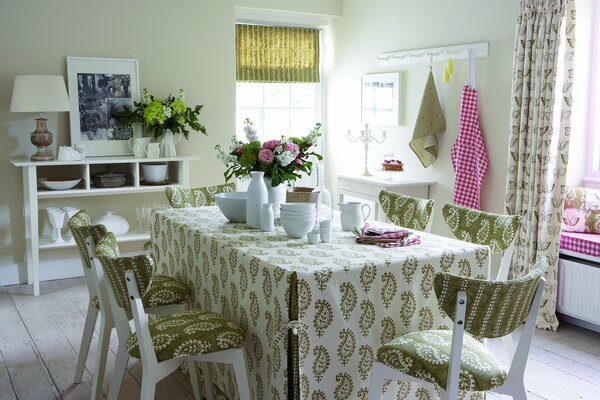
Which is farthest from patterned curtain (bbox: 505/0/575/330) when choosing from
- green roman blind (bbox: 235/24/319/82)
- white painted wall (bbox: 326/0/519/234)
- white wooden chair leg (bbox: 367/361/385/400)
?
green roman blind (bbox: 235/24/319/82)

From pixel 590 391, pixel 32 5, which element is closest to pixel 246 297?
pixel 590 391

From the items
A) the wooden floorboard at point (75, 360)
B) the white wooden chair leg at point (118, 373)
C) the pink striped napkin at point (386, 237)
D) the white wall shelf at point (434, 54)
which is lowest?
the wooden floorboard at point (75, 360)

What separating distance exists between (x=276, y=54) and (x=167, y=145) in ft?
5.23

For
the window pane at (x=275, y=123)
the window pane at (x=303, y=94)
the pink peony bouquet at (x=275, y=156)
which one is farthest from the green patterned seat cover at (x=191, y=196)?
the window pane at (x=303, y=94)

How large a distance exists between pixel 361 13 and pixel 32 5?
2.81 meters

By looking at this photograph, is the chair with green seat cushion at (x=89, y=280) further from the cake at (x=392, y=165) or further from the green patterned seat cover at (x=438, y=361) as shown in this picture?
the cake at (x=392, y=165)

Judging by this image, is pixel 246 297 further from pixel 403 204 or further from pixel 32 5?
pixel 32 5

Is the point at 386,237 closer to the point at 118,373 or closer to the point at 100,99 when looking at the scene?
the point at 118,373

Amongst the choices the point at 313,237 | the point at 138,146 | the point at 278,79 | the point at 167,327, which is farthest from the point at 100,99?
the point at 167,327

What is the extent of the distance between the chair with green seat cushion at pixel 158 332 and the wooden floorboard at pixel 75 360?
74 centimetres

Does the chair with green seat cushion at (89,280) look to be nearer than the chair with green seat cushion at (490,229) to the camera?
Yes

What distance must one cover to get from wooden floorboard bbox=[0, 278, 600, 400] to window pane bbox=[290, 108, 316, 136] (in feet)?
9.24

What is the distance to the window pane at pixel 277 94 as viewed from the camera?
6.56 meters

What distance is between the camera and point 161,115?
535 centimetres
